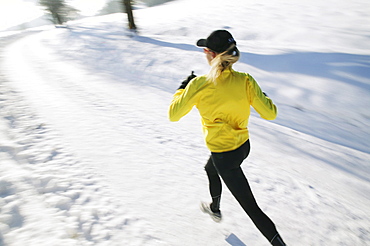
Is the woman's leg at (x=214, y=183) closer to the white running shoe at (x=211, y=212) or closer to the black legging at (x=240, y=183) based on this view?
the white running shoe at (x=211, y=212)

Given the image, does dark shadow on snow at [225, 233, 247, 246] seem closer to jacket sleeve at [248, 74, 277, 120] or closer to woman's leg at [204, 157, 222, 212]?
woman's leg at [204, 157, 222, 212]

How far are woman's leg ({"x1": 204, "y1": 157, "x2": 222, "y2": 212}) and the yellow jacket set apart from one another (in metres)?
0.38

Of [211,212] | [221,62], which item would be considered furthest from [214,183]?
[221,62]

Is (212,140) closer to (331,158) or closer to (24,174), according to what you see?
(24,174)

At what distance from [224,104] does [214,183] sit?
0.92 m

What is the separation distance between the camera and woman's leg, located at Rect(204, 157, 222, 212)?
6.92 ft

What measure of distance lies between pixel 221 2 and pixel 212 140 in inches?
962

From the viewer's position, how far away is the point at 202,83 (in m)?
1.61

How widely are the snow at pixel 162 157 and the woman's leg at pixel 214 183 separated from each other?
250 mm

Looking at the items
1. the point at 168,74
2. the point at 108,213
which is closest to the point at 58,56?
the point at 168,74

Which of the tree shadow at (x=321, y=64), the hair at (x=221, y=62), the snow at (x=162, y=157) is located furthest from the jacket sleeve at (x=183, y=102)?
the tree shadow at (x=321, y=64)

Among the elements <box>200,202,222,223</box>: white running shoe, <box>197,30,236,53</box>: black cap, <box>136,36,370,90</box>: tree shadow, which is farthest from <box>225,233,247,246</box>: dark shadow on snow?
<box>136,36,370,90</box>: tree shadow

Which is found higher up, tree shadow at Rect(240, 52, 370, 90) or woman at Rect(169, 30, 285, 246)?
woman at Rect(169, 30, 285, 246)

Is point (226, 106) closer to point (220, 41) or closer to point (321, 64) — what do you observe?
point (220, 41)
